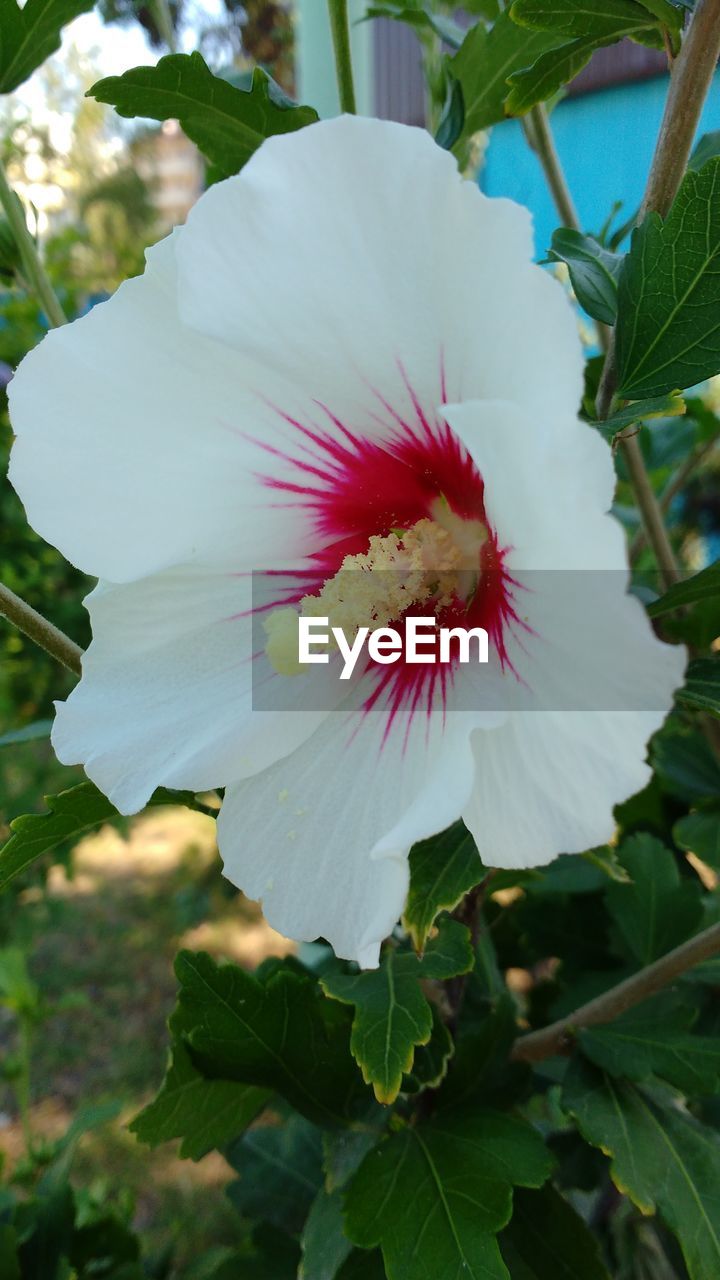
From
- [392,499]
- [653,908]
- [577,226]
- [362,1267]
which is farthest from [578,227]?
[362,1267]

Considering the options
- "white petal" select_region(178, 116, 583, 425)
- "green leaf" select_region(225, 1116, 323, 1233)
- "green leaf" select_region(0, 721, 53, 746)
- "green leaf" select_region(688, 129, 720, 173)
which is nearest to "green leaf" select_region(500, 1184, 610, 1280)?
"green leaf" select_region(225, 1116, 323, 1233)

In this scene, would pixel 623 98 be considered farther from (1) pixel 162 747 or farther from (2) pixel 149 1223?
(2) pixel 149 1223

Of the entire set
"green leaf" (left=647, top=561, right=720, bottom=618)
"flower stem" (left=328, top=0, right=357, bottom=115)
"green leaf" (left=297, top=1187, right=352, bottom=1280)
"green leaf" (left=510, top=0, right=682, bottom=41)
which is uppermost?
→ "flower stem" (left=328, top=0, right=357, bottom=115)

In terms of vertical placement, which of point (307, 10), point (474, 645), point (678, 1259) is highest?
point (307, 10)

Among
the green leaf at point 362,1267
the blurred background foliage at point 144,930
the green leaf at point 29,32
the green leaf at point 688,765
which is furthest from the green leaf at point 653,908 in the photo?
the green leaf at point 29,32

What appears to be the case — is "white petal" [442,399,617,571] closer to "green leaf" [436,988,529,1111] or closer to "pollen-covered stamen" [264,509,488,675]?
"pollen-covered stamen" [264,509,488,675]

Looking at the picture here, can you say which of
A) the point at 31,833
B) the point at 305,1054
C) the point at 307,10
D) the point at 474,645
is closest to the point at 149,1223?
the point at 305,1054
